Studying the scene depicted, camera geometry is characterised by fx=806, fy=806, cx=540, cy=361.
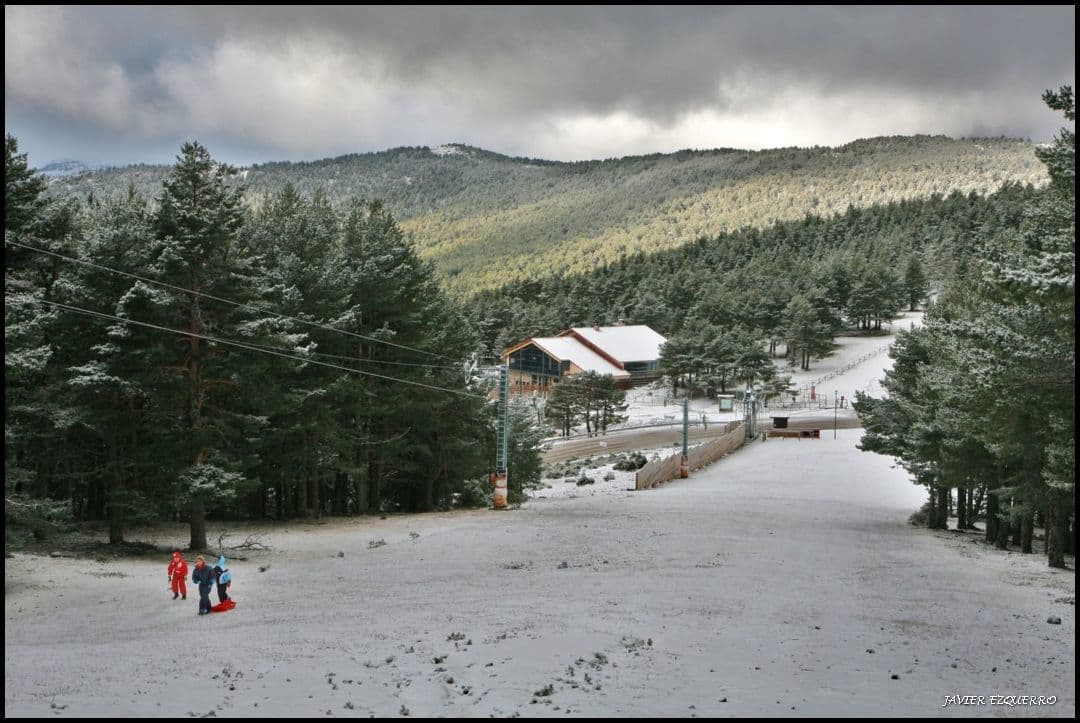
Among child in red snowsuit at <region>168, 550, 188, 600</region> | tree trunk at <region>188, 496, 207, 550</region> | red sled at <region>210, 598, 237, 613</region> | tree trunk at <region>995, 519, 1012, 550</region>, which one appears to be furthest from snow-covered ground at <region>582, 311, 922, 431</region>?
red sled at <region>210, 598, 237, 613</region>

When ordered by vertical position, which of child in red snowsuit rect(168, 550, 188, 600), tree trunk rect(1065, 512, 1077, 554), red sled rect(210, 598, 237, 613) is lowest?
tree trunk rect(1065, 512, 1077, 554)

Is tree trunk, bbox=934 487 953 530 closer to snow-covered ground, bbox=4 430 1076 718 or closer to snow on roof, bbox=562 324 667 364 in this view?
snow-covered ground, bbox=4 430 1076 718

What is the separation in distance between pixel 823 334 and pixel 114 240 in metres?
87.6

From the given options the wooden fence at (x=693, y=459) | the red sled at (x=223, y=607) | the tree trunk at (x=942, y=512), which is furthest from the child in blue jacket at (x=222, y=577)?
the wooden fence at (x=693, y=459)

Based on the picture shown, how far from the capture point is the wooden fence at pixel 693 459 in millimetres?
46719

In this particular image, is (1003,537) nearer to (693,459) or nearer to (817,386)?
(693,459)

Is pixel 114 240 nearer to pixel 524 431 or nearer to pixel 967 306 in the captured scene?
pixel 524 431

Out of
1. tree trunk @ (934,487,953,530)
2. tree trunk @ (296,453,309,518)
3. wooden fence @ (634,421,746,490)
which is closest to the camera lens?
tree trunk @ (296,453,309,518)

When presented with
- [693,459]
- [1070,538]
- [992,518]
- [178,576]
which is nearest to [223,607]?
[178,576]

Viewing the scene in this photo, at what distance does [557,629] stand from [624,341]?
88229 mm

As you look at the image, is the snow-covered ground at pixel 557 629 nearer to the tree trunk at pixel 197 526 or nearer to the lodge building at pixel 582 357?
the tree trunk at pixel 197 526

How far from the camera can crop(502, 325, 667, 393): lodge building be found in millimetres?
93344

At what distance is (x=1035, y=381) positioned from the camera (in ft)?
47.9

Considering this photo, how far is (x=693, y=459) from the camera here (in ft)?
183
